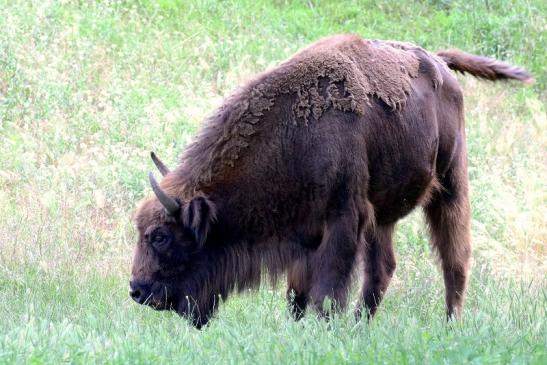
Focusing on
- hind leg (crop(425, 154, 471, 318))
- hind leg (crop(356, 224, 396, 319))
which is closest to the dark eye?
hind leg (crop(356, 224, 396, 319))

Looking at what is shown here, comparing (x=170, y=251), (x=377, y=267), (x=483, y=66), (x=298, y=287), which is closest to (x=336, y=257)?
(x=298, y=287)

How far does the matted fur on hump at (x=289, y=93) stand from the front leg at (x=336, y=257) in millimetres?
698

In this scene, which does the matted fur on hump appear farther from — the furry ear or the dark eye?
the dark eye

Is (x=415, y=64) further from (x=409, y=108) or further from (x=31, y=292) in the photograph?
(x=31, y=292)

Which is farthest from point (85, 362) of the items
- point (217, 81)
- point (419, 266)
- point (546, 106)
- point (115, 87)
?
point (546, 106)

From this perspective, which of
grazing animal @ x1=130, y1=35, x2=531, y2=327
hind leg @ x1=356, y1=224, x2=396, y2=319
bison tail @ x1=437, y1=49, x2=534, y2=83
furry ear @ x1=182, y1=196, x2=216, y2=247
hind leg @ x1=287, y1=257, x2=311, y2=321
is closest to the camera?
→ furry ear @ x1=182, y1=196, x2=216, y2=247

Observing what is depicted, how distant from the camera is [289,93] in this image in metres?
7.05

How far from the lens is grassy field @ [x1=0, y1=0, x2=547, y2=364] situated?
5289 mm

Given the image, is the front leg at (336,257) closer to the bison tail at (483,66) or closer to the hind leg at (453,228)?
the hind leg at (453,228)

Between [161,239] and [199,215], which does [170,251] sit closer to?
[161,239]

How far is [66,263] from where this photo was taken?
8.70 metres

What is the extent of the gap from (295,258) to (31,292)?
2.13 m

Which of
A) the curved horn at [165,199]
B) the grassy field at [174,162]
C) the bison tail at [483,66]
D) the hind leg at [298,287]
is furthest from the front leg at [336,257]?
the bison tail at [483,66]

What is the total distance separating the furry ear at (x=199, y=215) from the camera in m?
6.79
